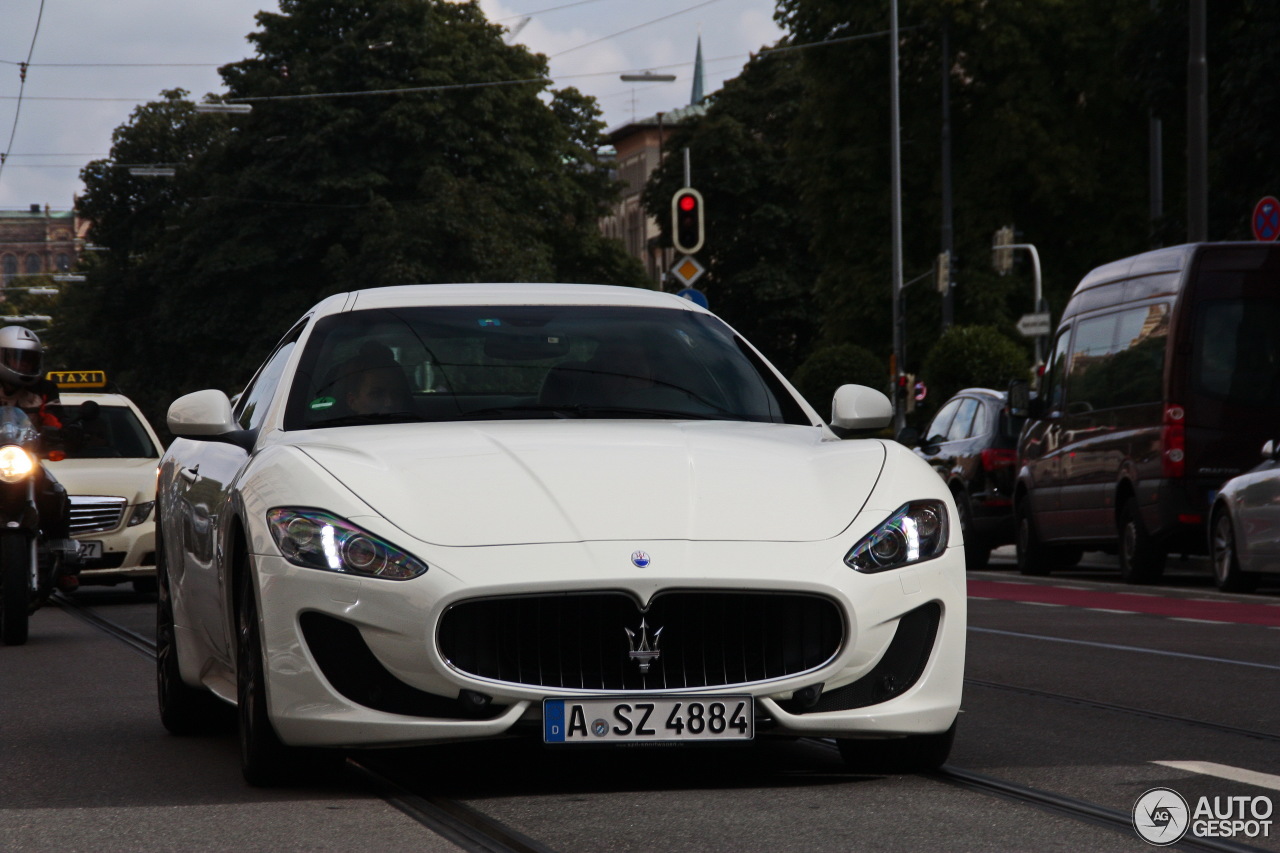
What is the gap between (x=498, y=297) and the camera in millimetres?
7676

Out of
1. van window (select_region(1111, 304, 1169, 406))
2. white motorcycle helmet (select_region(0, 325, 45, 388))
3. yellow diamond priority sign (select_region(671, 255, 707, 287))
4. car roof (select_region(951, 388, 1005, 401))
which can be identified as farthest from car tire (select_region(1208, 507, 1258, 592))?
yellow diamond priority sign (select_region(671, 255, 707, 287))

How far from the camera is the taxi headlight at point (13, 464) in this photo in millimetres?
12914

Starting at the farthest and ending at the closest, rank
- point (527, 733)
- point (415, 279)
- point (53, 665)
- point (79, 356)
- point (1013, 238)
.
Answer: point (79, 356), point (415, 279), point (1013, 238), point (53, 665), point (527, 733)

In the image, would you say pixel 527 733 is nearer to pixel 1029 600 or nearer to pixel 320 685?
pixel 320 685

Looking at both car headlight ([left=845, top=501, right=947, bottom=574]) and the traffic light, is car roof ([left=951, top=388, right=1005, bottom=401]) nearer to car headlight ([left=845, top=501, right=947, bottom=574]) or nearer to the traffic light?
the traffic light

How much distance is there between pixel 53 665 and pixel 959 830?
7028 mm

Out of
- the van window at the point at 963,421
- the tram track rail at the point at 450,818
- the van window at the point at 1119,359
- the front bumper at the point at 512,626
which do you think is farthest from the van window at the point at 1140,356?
the front bumper at the point at 512,626

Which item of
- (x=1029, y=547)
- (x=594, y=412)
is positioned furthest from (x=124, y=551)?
(x=594, y=412)

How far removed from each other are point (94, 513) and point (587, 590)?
12.1 metres

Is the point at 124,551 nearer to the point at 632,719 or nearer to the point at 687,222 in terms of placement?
the point at 687,222

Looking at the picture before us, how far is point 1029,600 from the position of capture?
1711cm

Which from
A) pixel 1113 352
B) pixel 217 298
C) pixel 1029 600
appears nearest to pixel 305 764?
pixel 1029 600

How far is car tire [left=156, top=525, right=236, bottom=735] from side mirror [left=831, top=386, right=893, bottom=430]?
245 cm

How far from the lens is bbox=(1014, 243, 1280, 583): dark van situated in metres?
18.7
